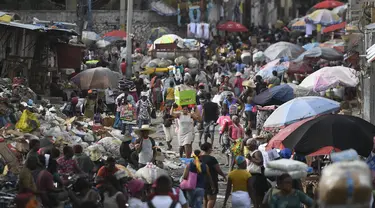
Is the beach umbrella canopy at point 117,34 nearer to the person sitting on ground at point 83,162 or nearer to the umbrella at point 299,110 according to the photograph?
the umbrella at point 299,110

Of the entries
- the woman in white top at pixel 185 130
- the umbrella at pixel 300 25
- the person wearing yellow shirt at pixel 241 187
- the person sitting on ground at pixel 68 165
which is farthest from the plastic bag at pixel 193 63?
the person wearing yellow shirt at pixel 241 187

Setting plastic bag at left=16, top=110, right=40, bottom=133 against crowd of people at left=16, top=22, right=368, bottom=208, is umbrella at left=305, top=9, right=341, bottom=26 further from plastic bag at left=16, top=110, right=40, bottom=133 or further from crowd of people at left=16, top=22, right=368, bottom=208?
plastic bag at left=16, top=110, right=40, bottom=133

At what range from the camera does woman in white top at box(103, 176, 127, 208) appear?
34.8 ft

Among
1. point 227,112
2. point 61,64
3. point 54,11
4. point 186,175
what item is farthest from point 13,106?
point 54,11

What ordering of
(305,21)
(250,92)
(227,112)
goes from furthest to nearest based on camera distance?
1. (305,21)
2. (250,92)
3. (227,112)

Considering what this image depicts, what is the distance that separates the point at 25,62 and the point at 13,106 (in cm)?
679

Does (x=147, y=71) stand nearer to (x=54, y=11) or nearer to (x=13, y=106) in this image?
(x=54, y=11)

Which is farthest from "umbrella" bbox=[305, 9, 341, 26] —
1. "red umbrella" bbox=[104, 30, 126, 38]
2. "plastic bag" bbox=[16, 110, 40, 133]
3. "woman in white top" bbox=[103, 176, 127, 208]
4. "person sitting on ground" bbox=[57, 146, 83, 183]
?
"woman in white top" bbox=[103, 176, 127, 208]

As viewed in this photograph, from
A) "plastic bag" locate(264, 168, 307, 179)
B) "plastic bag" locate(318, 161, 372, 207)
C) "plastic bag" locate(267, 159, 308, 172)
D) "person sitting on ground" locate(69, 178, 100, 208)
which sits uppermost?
"plastic bag" locate(318, 161, 372, 207)

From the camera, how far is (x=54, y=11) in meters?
42.7

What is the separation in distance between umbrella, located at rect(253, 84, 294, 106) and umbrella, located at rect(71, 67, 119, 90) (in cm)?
502

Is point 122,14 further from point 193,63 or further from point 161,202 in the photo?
point 161,202

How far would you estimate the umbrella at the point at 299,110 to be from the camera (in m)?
16.9

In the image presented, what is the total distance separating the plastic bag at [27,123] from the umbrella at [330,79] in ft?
29.6
